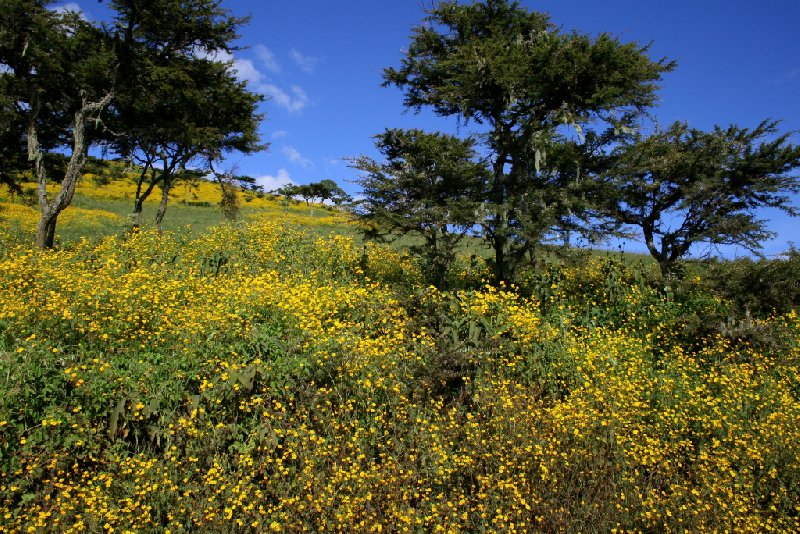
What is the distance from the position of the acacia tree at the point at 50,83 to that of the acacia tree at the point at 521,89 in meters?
8.40

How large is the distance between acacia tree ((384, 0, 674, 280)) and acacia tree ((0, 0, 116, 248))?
8.40m

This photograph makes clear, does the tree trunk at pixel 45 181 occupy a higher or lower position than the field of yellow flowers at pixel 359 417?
higher

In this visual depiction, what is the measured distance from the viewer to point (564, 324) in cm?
866

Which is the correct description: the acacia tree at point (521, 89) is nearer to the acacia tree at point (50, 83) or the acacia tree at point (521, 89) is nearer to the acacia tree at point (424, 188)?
the acacia tree at point (424, 188)

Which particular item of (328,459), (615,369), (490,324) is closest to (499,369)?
(490,324)

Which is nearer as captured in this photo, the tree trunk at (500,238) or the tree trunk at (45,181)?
the tree trunk at (500,238)

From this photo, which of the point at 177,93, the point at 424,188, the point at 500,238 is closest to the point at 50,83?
the point at 177,93

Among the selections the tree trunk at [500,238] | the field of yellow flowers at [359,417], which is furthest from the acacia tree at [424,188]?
the field of yellow flowers at [359,417]

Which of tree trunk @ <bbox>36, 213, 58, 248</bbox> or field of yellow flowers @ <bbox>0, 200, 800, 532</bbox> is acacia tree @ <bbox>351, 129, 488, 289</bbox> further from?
tree trunk @ <bbox>36, 213, 58, 248</bbox>

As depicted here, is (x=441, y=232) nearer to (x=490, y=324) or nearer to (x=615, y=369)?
(x=490, y=324)

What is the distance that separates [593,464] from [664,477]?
99 centimetres

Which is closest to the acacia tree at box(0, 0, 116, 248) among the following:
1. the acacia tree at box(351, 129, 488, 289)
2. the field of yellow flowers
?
the field of yellow flowers

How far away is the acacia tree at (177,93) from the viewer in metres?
13.2

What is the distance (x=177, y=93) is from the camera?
49.3 ft
